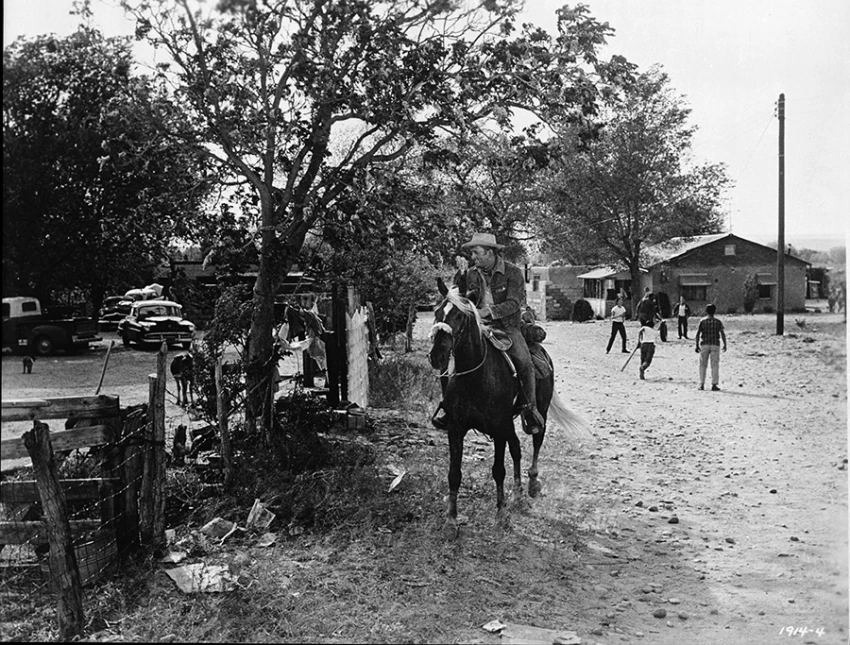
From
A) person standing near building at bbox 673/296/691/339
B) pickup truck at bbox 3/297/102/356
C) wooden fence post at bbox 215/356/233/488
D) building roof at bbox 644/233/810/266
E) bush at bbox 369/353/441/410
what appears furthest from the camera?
bush at bbox 369/353/441/410

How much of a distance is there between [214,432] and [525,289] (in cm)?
261

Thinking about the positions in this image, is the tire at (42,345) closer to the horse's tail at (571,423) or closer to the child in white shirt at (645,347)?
the horse's tail at (571,423)

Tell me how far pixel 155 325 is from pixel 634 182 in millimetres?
3346

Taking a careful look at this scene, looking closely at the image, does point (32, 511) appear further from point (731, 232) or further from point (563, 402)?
point (731, 232)

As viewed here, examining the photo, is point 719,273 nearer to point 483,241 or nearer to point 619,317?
point 619,317

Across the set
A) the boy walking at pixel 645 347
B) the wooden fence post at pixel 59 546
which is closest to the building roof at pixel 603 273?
the boy walking at pixel 645 347

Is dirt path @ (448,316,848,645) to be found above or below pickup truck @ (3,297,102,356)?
below

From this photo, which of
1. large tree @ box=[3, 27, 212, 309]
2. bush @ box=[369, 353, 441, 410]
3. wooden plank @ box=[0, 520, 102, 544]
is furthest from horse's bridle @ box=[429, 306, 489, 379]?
wooden plank @ box=[0, 520, 102, 544]

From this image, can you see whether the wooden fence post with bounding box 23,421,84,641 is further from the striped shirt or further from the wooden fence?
the striped shirt

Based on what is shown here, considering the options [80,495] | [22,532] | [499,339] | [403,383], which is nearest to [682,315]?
[499,339]

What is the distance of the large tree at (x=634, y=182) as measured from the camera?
489 cm

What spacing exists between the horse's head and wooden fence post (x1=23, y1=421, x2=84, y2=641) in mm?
2179

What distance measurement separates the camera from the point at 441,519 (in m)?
5.12

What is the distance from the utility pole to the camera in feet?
15.6
